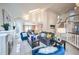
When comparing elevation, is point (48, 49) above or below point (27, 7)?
below

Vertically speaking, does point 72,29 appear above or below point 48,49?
above

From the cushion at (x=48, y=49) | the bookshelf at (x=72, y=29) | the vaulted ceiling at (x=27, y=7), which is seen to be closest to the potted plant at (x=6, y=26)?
the vaulted ceiling at (x=27, y=7)

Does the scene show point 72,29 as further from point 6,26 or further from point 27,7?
point 6,26

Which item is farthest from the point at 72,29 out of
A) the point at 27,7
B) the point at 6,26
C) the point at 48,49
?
the point at 6,26

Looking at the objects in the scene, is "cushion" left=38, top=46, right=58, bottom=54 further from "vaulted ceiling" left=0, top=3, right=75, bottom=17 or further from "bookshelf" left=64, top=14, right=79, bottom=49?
"vaulted ceiling" left=0, top=3, right=75, bottom=17

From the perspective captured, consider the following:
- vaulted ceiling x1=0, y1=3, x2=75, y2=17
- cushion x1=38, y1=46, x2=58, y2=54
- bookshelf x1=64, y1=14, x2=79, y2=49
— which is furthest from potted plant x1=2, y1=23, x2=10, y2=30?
bookshelf x1=64, y1=14, x2=79, y2=49

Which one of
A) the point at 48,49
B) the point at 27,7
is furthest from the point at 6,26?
the point at 48,49

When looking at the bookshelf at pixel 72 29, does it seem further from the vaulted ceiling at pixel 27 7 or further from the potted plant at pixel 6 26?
the potted plant at pixel 6 26

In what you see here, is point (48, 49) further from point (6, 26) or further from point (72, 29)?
point (6, 26)

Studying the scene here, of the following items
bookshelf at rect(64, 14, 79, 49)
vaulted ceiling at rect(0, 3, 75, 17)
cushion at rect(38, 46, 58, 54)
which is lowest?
cushion at rect(38, 46, 58, 54)

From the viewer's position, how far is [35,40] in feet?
9.31

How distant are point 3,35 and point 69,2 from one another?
1152 mm

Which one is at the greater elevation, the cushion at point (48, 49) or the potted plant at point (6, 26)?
the potted plant at point (6, 26)

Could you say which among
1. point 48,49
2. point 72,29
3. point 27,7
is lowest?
point 48,49
